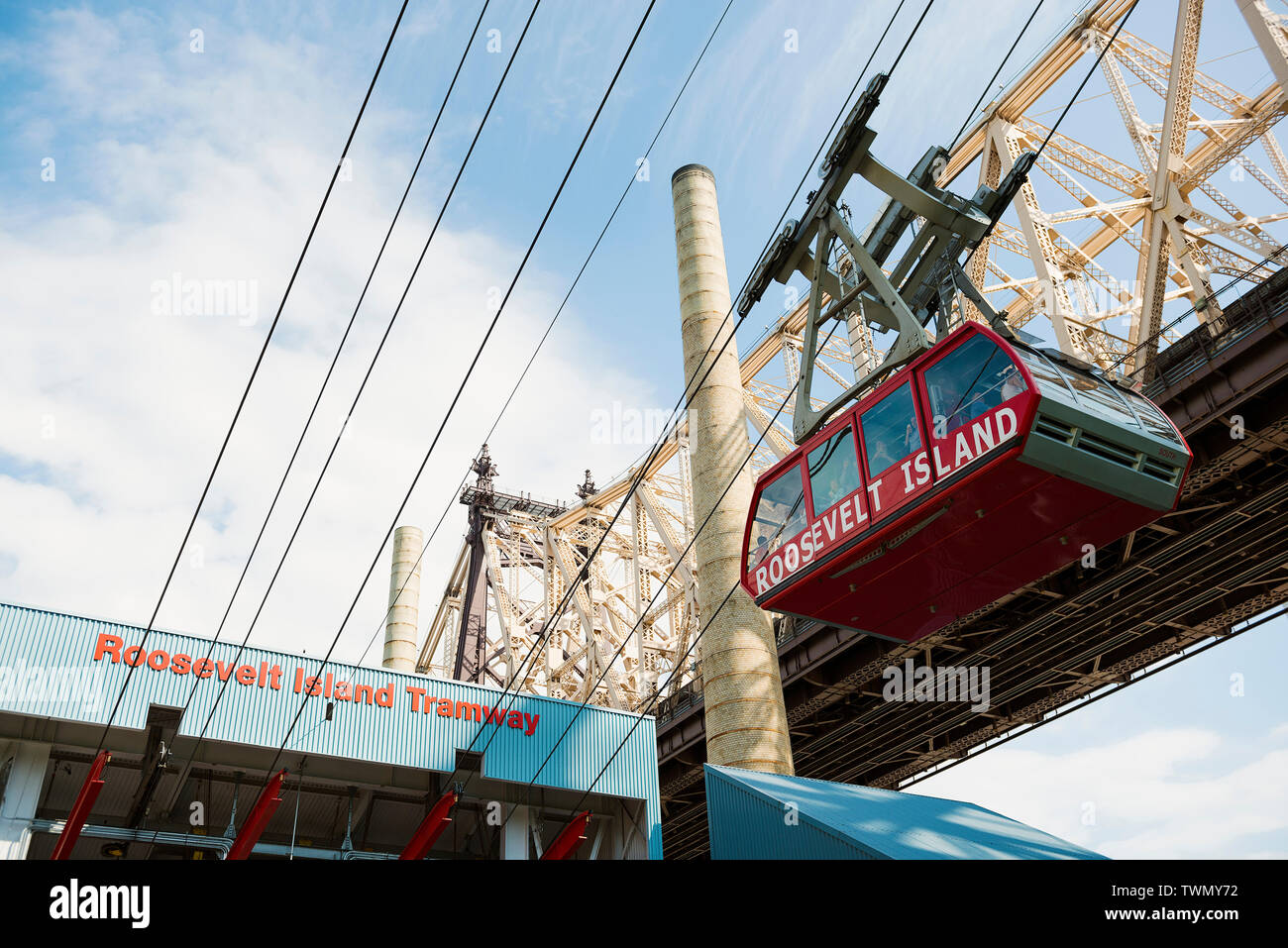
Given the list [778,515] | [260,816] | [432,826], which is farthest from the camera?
[432,826]

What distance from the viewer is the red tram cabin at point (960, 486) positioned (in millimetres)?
12672

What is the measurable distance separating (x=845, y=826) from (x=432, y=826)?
36.0 ft

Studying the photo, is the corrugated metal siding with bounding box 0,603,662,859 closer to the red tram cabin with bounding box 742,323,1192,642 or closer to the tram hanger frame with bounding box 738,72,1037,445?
the red tram cabin with bounding box 742,323,1192,642

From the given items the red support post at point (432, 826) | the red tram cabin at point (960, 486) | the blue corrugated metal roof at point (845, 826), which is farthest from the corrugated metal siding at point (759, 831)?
the red support post at point (432, 826)

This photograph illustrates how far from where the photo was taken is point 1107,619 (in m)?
27.9

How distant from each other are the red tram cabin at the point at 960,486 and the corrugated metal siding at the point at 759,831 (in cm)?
286

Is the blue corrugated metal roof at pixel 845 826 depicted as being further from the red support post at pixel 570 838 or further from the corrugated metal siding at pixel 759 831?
the red support post at pixel 570 838

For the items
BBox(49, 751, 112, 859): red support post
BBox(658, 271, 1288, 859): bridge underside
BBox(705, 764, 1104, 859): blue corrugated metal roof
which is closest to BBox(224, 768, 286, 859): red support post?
BBox(49, 751, 112, 859): red support post

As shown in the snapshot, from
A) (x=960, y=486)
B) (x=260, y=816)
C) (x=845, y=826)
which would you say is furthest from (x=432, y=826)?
(x=960, y=486)

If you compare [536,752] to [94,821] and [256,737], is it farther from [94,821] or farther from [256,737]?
[94,821]

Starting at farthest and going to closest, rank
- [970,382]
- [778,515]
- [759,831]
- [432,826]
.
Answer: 1. [432,826]
2. [778,515]
3. [759,831]
4. [970,382]

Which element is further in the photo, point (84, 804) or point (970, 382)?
point (84, 804)

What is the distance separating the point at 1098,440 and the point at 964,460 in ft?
5.51

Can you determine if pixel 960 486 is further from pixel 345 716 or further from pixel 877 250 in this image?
pixel 345 716
